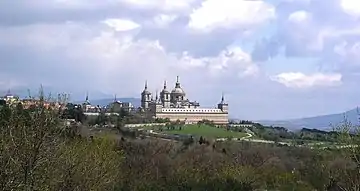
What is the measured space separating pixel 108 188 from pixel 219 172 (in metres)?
13.1

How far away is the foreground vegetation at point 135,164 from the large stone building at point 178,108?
8215 centimetres

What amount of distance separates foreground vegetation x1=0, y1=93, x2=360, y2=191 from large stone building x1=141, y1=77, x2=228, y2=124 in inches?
3234

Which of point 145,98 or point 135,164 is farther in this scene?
point 145,98

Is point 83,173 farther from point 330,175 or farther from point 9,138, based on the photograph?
point 330,175

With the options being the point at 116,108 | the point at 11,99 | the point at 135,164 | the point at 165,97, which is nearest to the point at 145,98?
the point at 165,97

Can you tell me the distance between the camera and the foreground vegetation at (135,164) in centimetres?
1811

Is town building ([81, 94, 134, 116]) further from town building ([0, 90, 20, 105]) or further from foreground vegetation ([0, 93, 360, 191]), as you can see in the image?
town building ([0, 90, 20, 105])

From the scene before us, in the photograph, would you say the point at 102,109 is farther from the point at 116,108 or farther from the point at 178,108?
the point at 178,108

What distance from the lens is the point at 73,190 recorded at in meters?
24.5

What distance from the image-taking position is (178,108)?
552ft

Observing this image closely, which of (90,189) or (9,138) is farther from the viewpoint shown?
(90,189)

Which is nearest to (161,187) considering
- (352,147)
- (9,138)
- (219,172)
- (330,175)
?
(219,172)

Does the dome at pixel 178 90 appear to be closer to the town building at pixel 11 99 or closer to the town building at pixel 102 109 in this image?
the town building at pixel 102 109

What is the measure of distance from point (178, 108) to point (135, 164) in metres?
118
